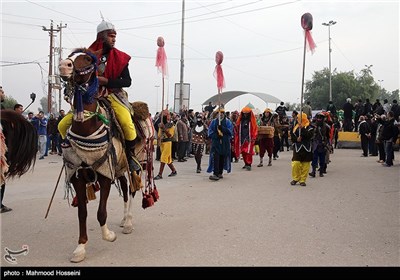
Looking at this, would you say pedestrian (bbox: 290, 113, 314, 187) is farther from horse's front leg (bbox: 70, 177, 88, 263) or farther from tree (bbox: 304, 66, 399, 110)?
tree (bbox: 304, 66, 399, 110)

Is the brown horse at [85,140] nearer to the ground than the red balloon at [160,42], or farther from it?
nearer to the ground

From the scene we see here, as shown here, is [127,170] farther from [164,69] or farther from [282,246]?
[164,69]

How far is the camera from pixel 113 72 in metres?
5.60

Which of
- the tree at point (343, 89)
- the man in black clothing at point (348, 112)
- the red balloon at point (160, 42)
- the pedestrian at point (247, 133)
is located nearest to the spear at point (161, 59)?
the red balloon at point (160, 42)

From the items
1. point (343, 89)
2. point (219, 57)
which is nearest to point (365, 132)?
point (219, 57)

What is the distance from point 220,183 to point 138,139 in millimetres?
4764

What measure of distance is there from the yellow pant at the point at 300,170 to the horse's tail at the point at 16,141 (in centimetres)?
699

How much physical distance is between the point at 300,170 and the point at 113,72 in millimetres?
6248

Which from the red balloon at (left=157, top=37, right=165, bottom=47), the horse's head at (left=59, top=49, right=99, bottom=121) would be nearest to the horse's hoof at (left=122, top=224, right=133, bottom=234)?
the horse's head at (left=59, top=49, right=99, bottom=121)

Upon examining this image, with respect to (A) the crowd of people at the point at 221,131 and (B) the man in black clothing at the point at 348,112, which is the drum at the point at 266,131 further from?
(B) the man in black clothing at the point at 348,112

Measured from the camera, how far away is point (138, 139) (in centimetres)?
631

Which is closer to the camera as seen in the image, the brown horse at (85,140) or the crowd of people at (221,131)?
the brown horse at (85,140)

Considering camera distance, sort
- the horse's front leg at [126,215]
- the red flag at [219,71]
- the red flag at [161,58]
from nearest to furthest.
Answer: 1. the horse's front leg at [126,215]
2. the red flag at [161,58]
3. the red flag at [219,71]

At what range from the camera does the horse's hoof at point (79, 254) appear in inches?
182
